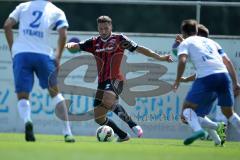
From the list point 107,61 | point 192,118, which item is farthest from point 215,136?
point 107,61

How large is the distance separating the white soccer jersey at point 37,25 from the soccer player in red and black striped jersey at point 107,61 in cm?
305

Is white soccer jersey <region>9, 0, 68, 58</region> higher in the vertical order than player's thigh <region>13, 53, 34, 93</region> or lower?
higher

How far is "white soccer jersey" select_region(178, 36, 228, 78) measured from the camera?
45.8 feet

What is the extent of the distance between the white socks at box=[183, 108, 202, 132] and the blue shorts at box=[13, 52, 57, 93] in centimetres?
216

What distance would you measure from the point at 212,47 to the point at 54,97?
2631 millimetres

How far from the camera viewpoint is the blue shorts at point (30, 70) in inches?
503

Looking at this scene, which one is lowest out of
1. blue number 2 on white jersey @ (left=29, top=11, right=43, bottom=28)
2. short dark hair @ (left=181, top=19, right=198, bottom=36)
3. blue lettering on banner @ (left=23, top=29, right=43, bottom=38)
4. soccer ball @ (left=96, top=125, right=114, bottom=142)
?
soccer ball @ (left=96, top=125, right=114, bottom=142)

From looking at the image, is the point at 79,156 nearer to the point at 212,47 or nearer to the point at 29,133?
the point at 29,133

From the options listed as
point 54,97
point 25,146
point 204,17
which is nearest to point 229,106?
point 54,97

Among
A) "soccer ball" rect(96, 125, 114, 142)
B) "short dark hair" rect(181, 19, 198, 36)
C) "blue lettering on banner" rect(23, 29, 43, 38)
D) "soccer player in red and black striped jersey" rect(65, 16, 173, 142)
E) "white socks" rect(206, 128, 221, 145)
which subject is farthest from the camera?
"soccer player in red and black striped jersey" rect(65, 16, 173, 142)

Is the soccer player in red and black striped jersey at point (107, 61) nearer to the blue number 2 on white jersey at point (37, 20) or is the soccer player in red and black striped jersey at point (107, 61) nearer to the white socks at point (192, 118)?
the white socks at point (192, 118)

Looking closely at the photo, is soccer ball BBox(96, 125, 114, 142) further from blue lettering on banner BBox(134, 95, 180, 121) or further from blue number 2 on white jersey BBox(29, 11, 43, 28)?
blue lettering on banner BBox(134, 95, 180, 121)

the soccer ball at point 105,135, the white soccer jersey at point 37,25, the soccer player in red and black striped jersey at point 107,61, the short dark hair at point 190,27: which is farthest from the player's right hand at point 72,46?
the white soccer jersey at point 37,25

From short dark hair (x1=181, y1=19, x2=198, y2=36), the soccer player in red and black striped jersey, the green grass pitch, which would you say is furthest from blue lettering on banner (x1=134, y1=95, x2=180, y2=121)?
the green grass pitch
